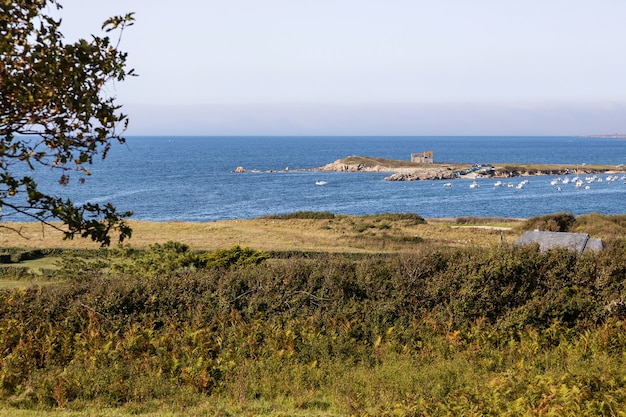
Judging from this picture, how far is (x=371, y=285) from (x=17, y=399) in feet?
20.8

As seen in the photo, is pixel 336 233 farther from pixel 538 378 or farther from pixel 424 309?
pixel 538 378

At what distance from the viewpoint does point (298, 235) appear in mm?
44625

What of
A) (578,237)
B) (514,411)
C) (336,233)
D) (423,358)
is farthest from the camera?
(336,233)

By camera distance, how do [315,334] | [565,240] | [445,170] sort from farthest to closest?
[445,170] < [565,240] < [315,334]

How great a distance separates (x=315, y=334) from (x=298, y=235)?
3353 centimetres

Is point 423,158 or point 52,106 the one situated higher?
point 52,106

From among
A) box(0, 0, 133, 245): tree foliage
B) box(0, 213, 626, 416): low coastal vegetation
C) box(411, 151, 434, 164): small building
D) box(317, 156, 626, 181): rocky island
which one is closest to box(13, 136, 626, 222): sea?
box(317, 156, 626, 181): rocky island

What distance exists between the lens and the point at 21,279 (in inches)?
930

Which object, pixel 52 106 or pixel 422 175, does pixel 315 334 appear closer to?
pixel 52 106

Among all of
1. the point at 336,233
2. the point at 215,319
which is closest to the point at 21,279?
the point at 215,319

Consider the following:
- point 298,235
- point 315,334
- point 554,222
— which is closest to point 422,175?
point 554,222

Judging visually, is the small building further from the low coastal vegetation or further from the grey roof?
the low coastal vegetation

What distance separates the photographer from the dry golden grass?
37.8m

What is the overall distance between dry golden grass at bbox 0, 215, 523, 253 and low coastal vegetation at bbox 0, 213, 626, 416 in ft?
70.4
